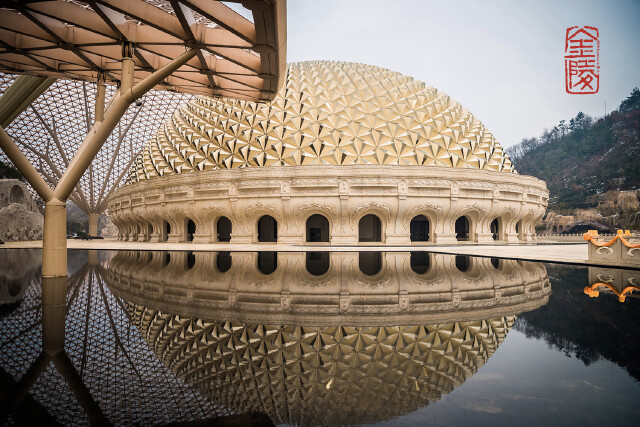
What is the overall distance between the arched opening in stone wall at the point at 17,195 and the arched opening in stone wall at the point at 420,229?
1509 inches

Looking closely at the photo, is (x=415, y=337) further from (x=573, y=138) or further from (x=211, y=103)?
Answer: (x=573, y=138)

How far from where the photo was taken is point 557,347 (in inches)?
165

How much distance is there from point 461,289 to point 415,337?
3.71m

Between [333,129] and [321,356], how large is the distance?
26264 millimetres

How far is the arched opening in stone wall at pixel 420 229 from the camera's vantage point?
107 ft

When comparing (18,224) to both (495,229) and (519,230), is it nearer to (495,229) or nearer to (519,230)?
(495,229)

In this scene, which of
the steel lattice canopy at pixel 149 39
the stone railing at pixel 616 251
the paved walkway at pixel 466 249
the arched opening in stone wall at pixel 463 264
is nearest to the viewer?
the steel lattice canopy at pixel 149 39

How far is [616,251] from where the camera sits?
11.9 metres

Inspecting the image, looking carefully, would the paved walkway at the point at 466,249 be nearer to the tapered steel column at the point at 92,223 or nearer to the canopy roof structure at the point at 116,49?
the canopy roof structure at the point at 116,49

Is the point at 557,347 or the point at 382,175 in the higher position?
the point at 382,175

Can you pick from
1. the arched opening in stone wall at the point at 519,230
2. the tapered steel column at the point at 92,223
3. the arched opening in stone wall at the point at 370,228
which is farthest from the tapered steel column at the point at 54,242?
the tapered steel column at the point at 92,223

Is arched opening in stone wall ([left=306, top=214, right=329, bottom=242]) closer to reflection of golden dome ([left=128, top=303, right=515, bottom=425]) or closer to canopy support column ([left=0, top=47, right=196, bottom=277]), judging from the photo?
canopy support column ([left=0, top=47, right=196, bottom=277])

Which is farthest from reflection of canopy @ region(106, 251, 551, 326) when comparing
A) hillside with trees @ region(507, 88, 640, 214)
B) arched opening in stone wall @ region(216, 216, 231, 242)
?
hillside with trees @ region(507, 88, 640, 214)

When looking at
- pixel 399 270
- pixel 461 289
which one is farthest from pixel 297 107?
pixel 461 289
